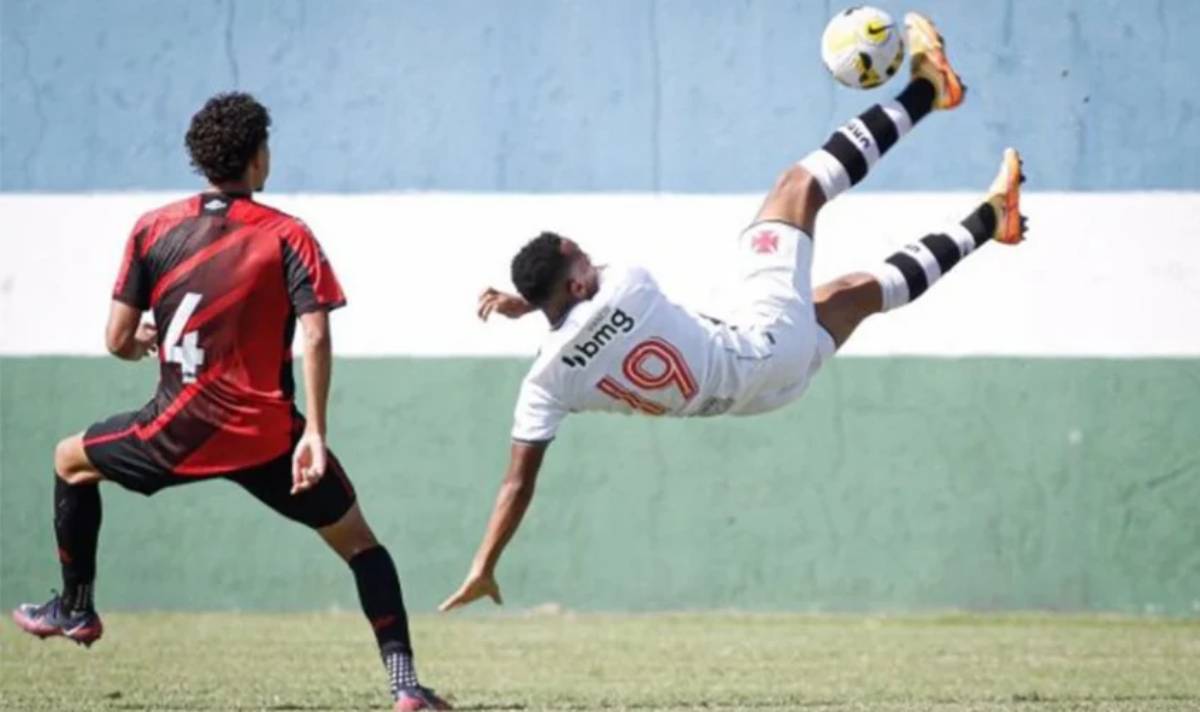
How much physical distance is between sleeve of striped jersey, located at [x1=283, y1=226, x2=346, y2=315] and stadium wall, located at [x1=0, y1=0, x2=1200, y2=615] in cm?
644

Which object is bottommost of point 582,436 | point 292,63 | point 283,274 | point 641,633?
point 641,633

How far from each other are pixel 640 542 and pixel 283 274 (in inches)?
269

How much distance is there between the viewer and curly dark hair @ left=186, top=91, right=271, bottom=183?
823 centimetres

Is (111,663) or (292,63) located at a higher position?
(292,63)

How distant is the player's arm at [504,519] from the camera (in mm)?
8594

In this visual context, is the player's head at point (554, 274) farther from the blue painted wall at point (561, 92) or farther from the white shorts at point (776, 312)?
the blue painted wall at point (561, 92)

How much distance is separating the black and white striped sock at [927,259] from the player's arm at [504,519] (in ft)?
5.62

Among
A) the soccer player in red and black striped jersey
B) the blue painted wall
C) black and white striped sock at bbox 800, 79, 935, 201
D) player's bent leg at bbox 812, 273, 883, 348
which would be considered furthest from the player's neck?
the blue painted wall

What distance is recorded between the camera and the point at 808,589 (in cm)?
1466

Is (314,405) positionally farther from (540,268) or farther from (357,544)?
(540,268)

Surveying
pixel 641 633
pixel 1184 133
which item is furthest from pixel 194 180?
pixel 1184 133

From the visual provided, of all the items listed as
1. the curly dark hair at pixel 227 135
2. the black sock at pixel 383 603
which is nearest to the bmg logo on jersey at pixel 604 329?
the black sock at pixel 383 603

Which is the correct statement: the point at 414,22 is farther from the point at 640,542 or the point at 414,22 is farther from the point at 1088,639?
the point at 1088,639

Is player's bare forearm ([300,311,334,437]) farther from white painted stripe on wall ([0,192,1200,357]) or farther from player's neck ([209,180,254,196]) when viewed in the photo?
white painted stripe on wall ([0,192,1200,357])
